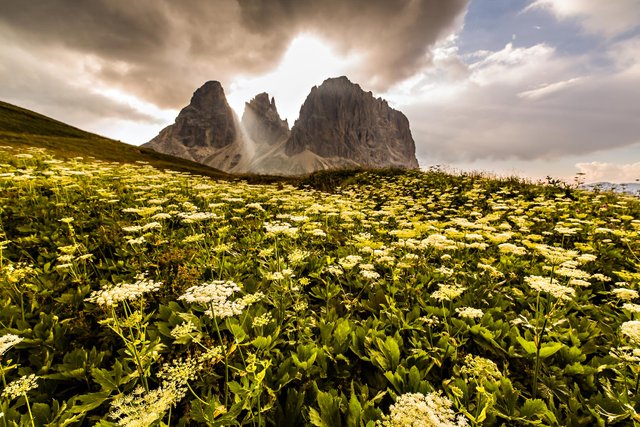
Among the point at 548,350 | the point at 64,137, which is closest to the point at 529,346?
the point at 548,350

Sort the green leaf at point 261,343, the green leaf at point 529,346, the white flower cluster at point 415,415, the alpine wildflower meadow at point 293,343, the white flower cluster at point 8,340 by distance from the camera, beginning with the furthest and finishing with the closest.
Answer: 1. the green leaf at point 529,346
2. the green leaf at point 261,343
3. the alpine wildflower meadow at point 293,343
4. the white flower cluster at point 8,340
5. the white flower cluster at point 415,415

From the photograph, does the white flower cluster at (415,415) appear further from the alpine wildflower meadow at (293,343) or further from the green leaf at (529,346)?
the green leaf at (529,346)

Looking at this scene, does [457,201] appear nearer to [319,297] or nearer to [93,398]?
[319,297]

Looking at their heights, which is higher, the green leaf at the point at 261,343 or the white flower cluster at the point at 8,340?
the white flower cluster at the point at 8,340

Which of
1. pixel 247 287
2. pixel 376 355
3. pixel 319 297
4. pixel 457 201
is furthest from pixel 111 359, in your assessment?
pixel 457 201

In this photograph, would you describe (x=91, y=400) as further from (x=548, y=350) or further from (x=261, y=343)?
(x=548, y=350)

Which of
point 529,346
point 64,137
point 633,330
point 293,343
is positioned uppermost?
point 64,137

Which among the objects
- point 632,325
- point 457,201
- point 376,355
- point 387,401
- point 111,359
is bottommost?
point 111,359

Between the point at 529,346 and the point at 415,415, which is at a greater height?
the point at 415,415

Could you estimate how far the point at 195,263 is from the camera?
5551mm

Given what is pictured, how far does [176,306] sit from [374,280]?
3.67m

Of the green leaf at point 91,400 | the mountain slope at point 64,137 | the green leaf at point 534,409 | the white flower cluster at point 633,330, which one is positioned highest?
the mountain slope at point 64,137

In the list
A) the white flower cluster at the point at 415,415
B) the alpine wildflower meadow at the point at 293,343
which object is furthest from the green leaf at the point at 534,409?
the white flower cluster at the point at 415,415

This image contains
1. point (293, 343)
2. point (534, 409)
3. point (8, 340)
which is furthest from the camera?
point (293, 343)
